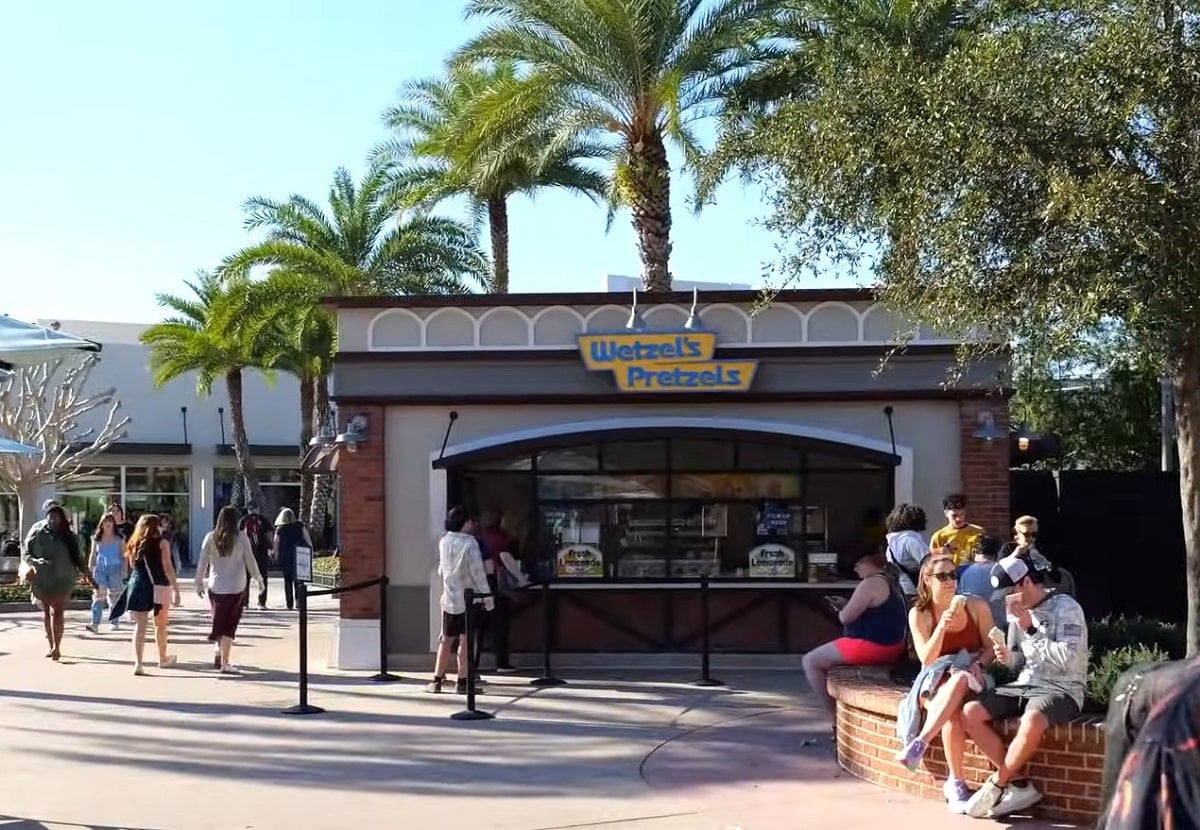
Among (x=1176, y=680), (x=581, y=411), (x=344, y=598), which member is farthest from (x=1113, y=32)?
(x=344, y=598)

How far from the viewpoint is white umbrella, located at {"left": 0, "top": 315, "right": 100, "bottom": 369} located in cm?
990

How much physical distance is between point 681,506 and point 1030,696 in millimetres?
6771

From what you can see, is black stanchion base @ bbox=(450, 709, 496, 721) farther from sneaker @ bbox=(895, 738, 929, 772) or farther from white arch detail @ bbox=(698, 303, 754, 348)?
white arch detail @ bbox=(698, 303, 754, 348)

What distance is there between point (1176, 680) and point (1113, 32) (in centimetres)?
598

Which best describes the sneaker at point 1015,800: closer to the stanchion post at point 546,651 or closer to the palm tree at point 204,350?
the stanchion post at point 546,651

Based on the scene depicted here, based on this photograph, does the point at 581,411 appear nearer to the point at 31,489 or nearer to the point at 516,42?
the point at 516,42

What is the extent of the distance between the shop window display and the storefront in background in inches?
0.8

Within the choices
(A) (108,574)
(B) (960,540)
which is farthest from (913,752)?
(A) (108,574)

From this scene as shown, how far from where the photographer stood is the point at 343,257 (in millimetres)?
29250

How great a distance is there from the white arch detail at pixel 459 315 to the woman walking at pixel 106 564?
598 cm

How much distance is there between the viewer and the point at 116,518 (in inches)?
723

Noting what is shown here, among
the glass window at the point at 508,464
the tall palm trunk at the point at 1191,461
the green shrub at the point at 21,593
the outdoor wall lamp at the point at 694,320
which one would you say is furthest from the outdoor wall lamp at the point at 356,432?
the green shrub at the point at 21,593

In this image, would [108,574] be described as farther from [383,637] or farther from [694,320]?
[694,320]

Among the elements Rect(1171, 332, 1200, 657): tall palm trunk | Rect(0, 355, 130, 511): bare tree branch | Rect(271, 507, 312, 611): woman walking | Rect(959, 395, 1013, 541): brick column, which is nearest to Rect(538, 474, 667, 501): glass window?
Rect(959, 395, 1013, 541): brick column
